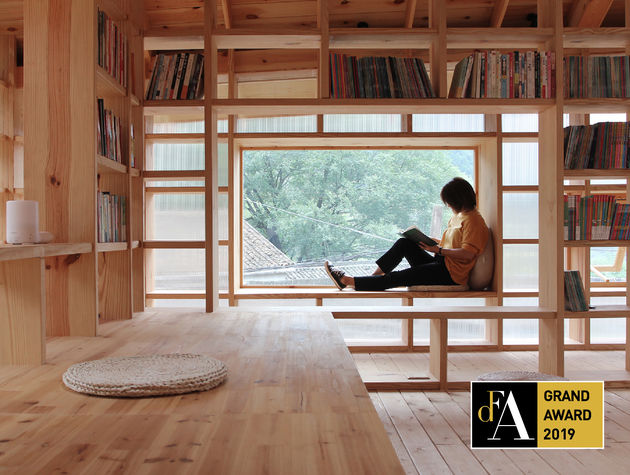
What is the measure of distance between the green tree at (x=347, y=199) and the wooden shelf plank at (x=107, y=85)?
192cm

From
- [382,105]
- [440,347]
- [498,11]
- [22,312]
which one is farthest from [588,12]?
[22,312]

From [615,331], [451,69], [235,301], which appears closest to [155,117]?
[235,301]

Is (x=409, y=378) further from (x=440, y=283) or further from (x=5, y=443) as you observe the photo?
(x=5, y=443)

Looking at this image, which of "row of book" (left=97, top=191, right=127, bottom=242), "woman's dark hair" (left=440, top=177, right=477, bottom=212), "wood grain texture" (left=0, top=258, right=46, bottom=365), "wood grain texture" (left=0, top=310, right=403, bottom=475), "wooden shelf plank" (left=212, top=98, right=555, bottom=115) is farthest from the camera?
A: "woman's dark hair" (left=440, top=177, right=477, bottom=212)

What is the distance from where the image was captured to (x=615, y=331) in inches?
175

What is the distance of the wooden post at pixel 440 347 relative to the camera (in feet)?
10.9

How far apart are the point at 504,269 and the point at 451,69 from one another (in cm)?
159

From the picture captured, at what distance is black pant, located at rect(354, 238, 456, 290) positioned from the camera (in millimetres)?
3961

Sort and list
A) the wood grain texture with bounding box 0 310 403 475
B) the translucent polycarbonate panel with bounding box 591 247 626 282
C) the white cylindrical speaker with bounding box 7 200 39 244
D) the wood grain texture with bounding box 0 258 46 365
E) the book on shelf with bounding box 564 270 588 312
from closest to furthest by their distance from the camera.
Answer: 1. the wood grain texture with bounding box 0 310 403 475
2. the wood grain texture with bounding box 0 258 46 365
3. the white cylindrical speaker with bounding box 7 200 39 244
4. the book on shelf with bounding box 564 270 588 312
5. the translucent polycarbonate panel with bounding box 591 247 626 282

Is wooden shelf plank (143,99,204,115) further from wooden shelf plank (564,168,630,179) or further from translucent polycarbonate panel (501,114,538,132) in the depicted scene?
translucent polycarbonate panel (501,114,538,132)

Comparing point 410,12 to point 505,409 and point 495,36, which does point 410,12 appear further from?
point 505,409

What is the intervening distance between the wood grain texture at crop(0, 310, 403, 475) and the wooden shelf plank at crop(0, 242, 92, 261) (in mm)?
346

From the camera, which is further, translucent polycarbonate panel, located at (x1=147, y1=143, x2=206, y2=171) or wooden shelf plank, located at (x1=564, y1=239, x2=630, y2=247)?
translucent polycarbonate panel, located at (x1=147, y1=143, x2=206, y2=171)

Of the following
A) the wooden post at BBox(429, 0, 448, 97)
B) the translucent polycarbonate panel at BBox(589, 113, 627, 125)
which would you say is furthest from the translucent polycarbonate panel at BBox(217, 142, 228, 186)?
the translucent polycarbonate panel at BBox(589, 113, 627, 125)
